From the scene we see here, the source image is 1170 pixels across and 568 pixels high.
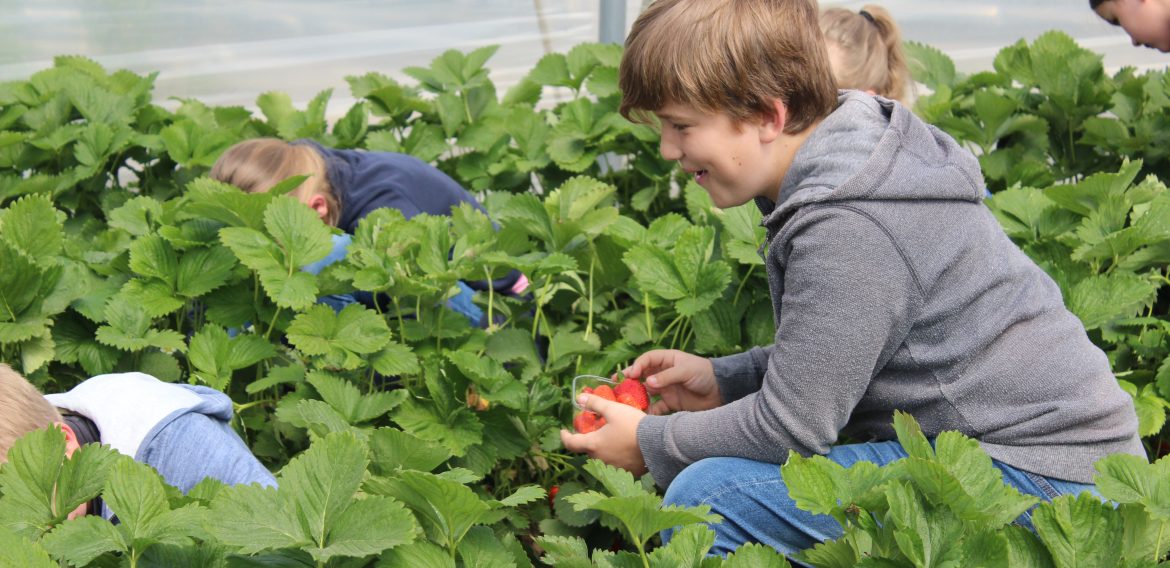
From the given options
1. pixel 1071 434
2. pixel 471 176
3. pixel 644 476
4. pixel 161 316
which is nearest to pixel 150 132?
pixel 471 176

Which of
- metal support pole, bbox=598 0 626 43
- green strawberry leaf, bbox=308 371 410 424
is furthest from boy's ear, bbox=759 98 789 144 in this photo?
metal support pole, bbox=598 0 626 43

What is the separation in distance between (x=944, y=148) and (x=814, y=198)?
279 millimetres

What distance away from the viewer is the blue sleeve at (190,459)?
5.66 feet

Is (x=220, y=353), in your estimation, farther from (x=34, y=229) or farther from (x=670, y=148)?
(x=670, y=148)

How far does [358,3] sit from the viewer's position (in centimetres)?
514

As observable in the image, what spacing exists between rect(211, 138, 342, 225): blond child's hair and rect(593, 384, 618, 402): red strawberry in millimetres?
864

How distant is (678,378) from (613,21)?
2.49 m

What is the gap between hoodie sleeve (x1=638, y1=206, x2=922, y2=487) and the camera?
5.28ft

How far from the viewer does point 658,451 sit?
1.81 meters

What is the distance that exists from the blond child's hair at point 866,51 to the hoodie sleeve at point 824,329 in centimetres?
126

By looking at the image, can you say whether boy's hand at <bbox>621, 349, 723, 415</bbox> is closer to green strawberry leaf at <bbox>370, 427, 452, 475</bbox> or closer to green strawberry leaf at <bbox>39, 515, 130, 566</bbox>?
green strawberry leaf at <bbox>370, 427, 452, 475</bbox>

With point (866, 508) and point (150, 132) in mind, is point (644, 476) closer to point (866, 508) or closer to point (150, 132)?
point (866, 508)

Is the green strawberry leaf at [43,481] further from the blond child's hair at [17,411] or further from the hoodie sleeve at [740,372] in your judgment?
the hoodie sleeve at [740,372]

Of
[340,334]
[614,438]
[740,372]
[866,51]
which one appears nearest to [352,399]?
[340,334]
